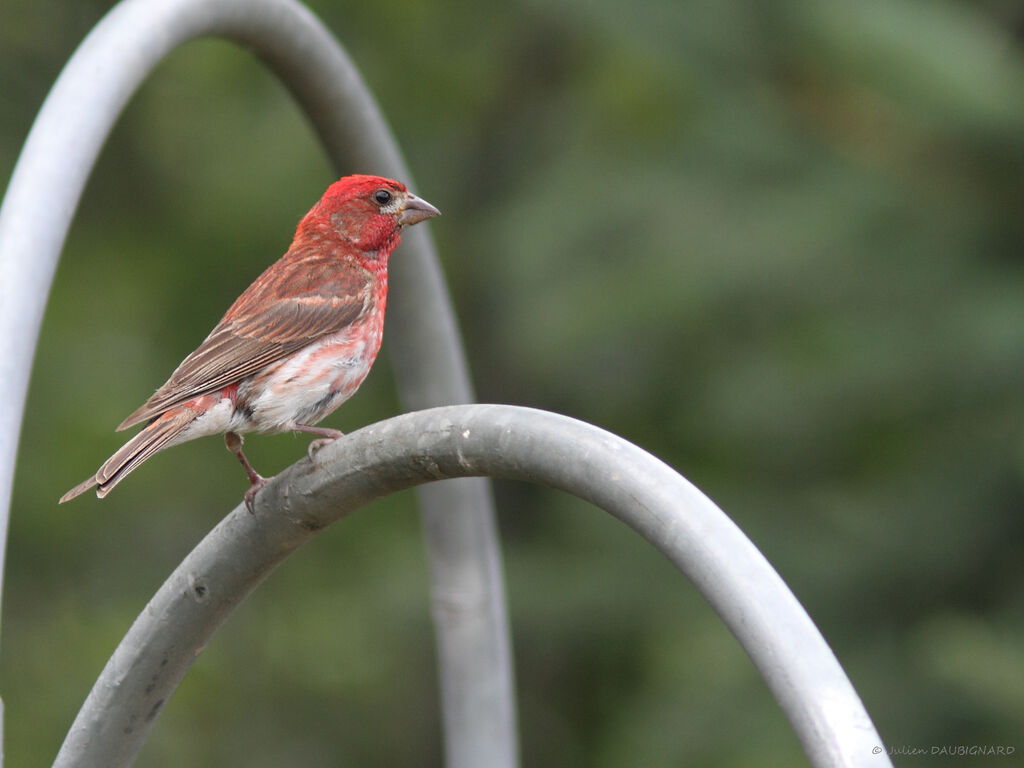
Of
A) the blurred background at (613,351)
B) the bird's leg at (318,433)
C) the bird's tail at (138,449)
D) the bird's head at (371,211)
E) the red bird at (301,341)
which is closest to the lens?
the bird's leg at (318,433)

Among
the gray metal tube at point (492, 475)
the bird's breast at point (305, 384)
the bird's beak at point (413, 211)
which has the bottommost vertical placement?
the gray metal tube at point (492, 475)

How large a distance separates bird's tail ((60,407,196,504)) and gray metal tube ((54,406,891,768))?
13.5 inches

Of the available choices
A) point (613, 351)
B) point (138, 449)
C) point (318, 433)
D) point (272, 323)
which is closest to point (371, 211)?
point (272, 323)

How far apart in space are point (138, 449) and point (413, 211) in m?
1.09

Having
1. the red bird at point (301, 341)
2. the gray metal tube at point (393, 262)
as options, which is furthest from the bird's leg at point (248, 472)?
the gray metal tube at point (393, 262)

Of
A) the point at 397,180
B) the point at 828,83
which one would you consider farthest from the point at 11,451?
the point at 828,83

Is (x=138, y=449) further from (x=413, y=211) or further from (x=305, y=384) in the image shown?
(x=413, y=211)

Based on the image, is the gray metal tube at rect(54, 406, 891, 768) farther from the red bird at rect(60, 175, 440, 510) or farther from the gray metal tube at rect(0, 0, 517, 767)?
the red bird at rect(60, 175, 440, 510)

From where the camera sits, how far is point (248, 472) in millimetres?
3066

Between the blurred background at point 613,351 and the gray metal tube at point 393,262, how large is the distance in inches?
9.7

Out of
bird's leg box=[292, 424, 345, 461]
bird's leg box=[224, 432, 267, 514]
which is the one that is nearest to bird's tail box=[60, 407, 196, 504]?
bird's leg box=[224, 432, 267, 514]

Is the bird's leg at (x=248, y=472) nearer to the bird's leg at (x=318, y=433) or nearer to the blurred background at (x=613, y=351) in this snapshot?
the bird's leg at (x=318, y=433)

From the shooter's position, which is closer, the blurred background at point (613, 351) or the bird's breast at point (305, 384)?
the bird's breast at point (305, 384)

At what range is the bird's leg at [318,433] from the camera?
252cm
